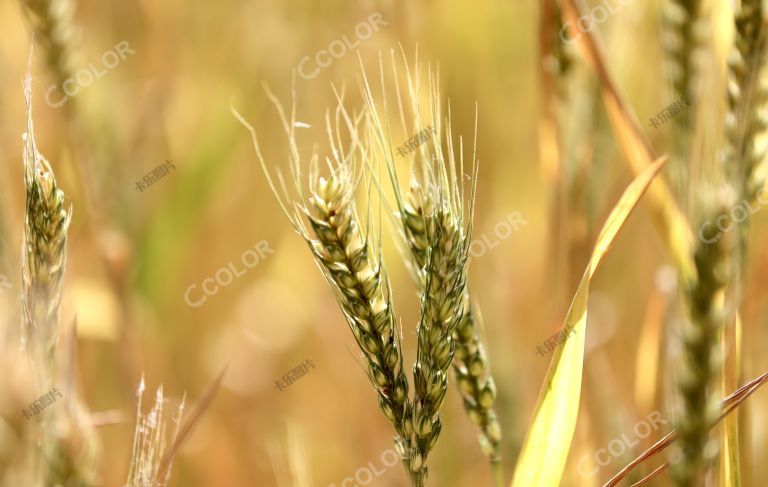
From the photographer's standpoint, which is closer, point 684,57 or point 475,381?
point 475,381

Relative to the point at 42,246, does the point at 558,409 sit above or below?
below

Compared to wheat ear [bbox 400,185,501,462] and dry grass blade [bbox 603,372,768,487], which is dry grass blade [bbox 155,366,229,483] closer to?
wheat ear [bbox 400,185,501,462]

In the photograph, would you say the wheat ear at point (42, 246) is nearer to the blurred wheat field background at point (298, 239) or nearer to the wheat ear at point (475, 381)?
the blurred wheat field background at point (298, 239)

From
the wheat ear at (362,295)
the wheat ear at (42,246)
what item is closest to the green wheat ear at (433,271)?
the wheat ear at (362,295)

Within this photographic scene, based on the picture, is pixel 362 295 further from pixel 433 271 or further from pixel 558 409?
pixel 558 409

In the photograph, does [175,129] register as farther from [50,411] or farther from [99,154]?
[50,411]

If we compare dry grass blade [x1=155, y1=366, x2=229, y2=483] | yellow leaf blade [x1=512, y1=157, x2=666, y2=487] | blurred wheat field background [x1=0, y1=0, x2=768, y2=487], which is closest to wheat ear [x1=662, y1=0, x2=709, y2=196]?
blurred wheat field background [x1=0, y1=0, x2=768, y2=487]

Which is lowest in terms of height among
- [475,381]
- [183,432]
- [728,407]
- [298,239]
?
[728,407]

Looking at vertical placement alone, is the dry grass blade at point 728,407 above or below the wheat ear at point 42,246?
below

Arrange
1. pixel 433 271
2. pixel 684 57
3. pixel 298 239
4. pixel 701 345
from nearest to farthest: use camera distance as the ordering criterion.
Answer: pixel 701 345
pixel 433 271
pixel 684 57
pixel 298 239

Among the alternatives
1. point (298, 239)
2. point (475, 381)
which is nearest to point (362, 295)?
point (475, 381)
